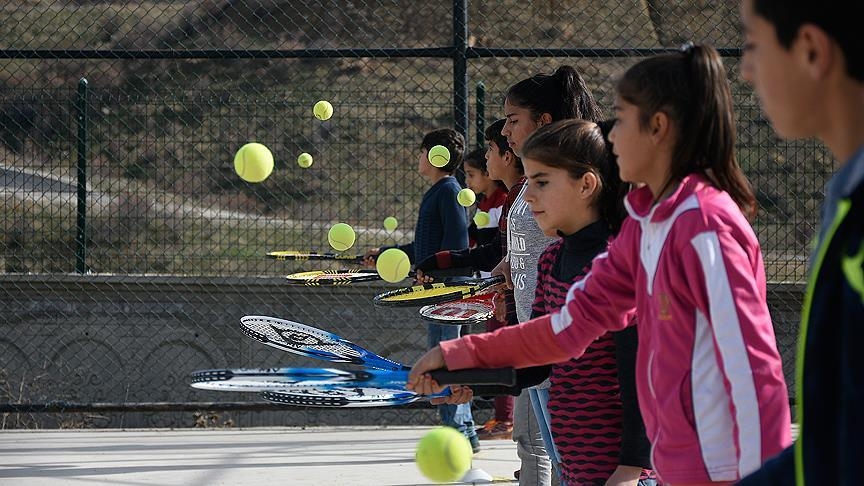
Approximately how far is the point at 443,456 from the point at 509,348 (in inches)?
12.9

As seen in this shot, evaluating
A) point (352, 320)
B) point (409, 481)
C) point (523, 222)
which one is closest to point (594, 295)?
point (523, 222)

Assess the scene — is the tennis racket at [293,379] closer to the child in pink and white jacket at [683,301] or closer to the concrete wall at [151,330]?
the child in pink and white jacket at [683,301]

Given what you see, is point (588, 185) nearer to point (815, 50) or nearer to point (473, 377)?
point (473, 377)

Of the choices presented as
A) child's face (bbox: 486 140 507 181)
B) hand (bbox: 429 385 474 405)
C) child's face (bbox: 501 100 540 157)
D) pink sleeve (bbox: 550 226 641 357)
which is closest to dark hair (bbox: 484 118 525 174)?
child's face (bbox: 486 140 507 181)

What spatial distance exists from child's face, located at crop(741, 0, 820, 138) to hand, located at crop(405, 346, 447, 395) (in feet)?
2.85

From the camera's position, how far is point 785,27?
44.4 inches

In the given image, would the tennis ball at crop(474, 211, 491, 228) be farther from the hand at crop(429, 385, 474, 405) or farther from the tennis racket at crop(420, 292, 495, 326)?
the hand at crop(429, 385, 474, 405)

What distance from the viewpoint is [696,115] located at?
187cm

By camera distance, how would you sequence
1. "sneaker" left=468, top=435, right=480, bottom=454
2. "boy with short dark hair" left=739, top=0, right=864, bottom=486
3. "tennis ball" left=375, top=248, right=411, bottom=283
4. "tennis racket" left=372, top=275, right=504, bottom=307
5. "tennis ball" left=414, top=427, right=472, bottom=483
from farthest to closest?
"sneaker" left=468, top=435, right=480, bottom=454, "tennis ball" left=375, top=248, right=411, bottom=283, "tennis racket" left=372, top=275, right=504, bottom=307, "tennis ball" left=414, top=427, right=472, bottom=483, "boy with short dark hair" left=739, top=0, right=864, bottom=486

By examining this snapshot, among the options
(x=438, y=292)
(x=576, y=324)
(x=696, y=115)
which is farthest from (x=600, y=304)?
(x=438, y=292)

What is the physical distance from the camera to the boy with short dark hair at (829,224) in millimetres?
990

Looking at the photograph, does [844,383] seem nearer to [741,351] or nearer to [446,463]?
[741,351]

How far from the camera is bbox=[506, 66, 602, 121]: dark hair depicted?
317 centimetres

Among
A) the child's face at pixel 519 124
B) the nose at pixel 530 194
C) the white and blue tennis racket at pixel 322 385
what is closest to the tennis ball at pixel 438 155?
the child's face at pixel 519 124
